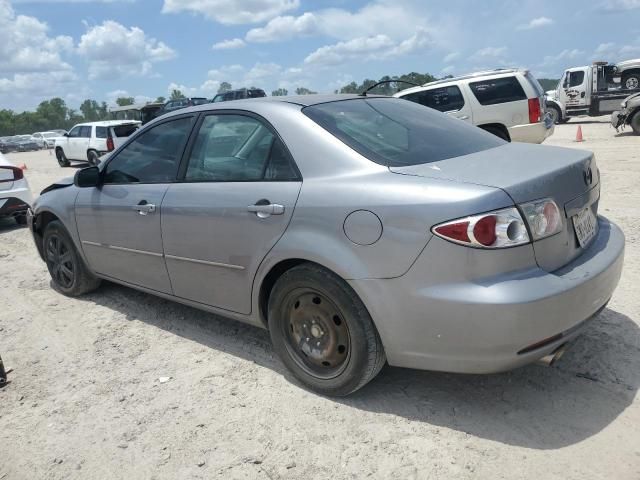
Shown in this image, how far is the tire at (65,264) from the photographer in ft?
15.9

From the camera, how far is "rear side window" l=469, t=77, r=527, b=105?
33.6ft

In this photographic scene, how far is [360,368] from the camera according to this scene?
2.78 metres

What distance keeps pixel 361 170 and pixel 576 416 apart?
1.64 meters

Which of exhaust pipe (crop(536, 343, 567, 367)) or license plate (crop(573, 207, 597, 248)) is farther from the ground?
license plate (crop(573, 207, 597, 248))

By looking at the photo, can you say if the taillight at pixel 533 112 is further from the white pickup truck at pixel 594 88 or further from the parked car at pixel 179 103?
the parked car at pixel 179 103

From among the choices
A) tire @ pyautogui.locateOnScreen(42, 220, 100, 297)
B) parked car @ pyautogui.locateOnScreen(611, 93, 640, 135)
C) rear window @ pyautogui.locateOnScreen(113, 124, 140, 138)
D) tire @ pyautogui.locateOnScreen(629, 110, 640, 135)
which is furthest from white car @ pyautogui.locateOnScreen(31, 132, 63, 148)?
tire @ pyautogui.locateOnScreen(42, 220, 100, 297)

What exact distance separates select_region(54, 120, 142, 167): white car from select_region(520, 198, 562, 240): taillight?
17.8 meters

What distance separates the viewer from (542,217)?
2.46m

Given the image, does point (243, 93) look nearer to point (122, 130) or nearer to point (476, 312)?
point (122, 130)

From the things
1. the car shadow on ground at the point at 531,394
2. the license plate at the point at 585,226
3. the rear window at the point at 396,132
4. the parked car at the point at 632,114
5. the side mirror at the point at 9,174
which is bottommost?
the car shadow on ground at the point at 531,394

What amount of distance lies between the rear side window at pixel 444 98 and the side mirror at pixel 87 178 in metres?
7.75

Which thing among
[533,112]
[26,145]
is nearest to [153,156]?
[533,112]

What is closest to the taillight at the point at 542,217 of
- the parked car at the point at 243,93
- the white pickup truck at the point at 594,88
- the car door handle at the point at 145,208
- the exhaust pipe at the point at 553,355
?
the exhaust pipe at the point at 553,355

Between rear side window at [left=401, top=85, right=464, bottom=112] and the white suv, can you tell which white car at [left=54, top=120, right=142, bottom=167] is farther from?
the white suv
